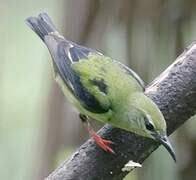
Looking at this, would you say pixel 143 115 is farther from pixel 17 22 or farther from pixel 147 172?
pixel 17 22

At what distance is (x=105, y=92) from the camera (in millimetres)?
3055

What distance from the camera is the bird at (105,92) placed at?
282 centimetres

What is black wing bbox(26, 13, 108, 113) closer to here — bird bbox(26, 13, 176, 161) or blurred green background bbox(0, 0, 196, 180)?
bird bbox(26, 13, 176, 161)

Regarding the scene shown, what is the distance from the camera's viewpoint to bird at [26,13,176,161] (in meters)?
2.82

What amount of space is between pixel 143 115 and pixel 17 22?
141 inches

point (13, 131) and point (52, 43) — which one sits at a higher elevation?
point (52, 43)

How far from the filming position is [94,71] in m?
3.11

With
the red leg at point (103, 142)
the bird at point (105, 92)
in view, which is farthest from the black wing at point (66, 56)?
the red leg at point (103, 142)

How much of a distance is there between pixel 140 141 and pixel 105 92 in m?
0.39

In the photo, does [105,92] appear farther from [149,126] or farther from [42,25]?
[42,25]

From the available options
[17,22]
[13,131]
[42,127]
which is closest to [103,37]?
[42,127]

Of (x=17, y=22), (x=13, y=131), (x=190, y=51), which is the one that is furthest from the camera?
(x=17, y=22)

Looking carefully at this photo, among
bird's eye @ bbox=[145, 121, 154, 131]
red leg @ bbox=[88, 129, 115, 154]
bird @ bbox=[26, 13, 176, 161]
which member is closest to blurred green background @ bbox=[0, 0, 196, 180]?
bird @ bbox=[26, 13, 176, 161]

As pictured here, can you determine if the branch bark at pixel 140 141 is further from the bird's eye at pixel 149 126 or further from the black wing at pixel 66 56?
the black wing at pixel 66 56
